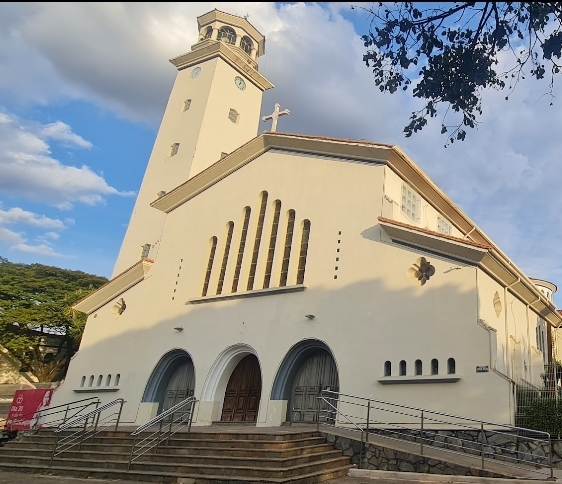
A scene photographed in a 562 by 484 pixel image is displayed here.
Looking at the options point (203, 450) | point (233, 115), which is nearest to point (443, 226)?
point (203, 450)

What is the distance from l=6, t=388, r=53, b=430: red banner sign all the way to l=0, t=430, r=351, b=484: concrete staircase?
667 cm

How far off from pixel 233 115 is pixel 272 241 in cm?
1347

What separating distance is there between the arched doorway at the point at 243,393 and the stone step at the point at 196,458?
12.9 ft

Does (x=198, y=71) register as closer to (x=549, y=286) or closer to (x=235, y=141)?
(x=235, y=141)

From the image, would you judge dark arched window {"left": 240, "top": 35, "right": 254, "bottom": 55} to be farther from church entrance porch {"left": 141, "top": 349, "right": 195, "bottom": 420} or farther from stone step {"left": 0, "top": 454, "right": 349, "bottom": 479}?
stone step {"left": 0, "top": 454, "right": 349, "bottom": 479}

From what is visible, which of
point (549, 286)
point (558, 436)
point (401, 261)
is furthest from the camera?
point (549, 286)

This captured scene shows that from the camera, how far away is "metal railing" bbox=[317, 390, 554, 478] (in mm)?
9469

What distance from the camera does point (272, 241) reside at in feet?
50.9

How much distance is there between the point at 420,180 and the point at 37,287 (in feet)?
89.0

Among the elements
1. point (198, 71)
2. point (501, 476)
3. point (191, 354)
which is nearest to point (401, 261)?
point (501, 476)

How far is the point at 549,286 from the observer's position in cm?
2556

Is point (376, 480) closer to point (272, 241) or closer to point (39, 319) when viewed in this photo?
point (272, 241)

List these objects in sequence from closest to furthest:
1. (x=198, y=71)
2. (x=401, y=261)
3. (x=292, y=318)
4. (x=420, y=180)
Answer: (x=401, y=261)
(x=292, y=318)
(x=420, y=180)
(x=198, y=71)

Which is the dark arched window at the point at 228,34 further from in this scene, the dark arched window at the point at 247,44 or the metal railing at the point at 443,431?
the metal railing at the point at 443,431
